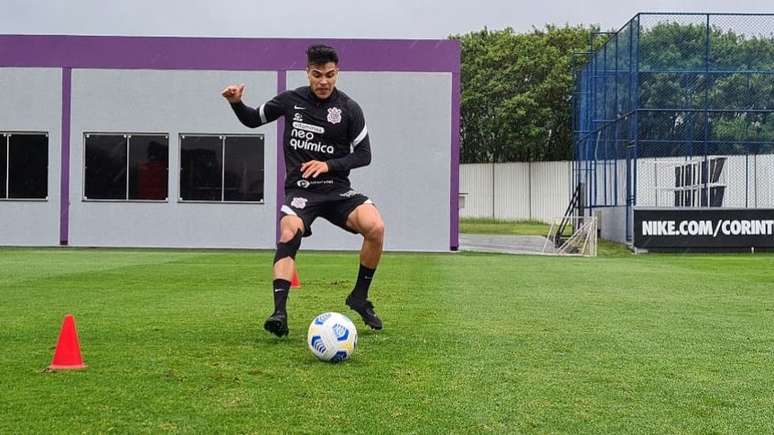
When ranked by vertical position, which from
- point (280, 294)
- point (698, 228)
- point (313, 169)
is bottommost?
point (280, 294)

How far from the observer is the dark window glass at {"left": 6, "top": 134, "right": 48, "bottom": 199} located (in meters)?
25.0

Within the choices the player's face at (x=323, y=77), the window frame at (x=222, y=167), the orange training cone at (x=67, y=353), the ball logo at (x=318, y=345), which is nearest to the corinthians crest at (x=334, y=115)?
the player's face at (x=323, y=77)

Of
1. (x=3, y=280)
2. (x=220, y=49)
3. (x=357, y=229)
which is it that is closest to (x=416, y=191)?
(x=220, y=49)

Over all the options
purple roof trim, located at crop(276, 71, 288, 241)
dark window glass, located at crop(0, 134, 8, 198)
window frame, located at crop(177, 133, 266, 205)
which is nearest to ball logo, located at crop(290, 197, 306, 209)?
purple roof trim, located at crop(276, 71, 288, 241)

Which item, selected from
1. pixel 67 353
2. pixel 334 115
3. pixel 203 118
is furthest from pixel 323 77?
pixel 203 118

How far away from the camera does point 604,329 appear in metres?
7.37

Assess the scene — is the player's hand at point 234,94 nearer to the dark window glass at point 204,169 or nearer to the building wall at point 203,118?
the building wall at point 203,118

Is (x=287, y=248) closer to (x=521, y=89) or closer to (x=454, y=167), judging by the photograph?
(x=454, y=167)

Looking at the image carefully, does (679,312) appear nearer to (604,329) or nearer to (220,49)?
(604,329)

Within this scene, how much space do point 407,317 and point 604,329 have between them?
1.65 m

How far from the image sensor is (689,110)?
25.0m

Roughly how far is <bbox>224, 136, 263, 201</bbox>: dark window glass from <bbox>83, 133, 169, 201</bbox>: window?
1.66 meters

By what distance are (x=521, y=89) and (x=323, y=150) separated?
45.6 m

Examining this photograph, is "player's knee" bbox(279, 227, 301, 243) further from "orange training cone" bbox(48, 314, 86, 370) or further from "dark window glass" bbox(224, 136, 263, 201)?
"dark window glass" bbox(224, 136, 263, 201)
